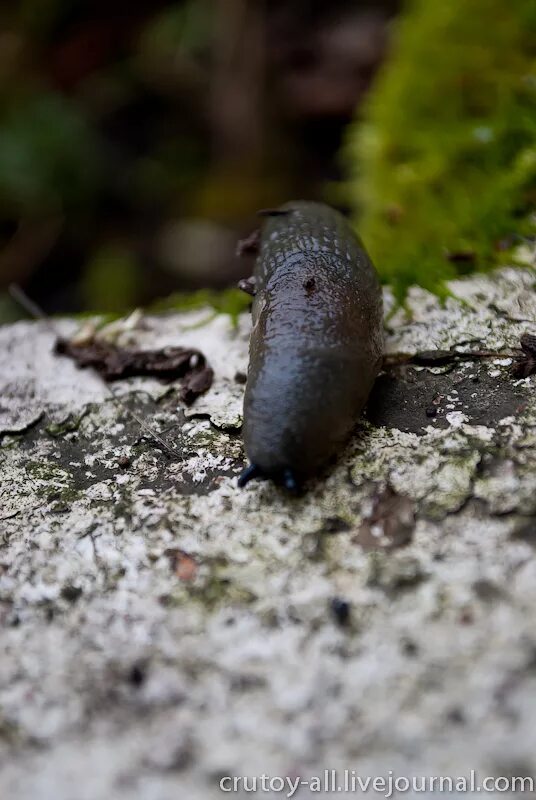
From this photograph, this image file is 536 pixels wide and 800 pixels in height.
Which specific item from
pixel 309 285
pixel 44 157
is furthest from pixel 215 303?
pixel 44 157

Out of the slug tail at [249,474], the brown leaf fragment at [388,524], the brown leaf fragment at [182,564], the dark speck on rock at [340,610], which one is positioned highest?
the slug tail at [249,474]

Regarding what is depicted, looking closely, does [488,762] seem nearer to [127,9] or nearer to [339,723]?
[339,723]

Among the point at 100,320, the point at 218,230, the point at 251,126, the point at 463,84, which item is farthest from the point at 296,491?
the point at 251,126

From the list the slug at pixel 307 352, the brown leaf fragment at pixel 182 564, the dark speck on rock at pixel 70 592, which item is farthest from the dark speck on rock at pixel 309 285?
the dark speck on rock at pixel 70 592

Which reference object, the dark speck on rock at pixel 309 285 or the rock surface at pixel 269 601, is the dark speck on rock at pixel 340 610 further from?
the dark speck on rock at pixel 309 285

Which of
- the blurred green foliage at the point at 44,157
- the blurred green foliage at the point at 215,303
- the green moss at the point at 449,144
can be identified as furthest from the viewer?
the blurred green foliage at the point at 44,157

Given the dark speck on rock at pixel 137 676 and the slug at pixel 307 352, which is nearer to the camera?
the dark speck on rock at pixel 137 676

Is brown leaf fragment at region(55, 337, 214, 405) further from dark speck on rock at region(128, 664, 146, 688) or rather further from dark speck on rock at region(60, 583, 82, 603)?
dark speck on rock at region(128, 664, 146, 688)
